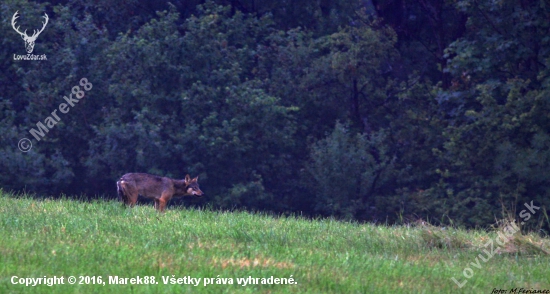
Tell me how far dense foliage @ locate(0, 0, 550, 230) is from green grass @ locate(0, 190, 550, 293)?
1428cm

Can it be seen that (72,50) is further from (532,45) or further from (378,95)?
(532,45)

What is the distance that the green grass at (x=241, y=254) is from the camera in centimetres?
752

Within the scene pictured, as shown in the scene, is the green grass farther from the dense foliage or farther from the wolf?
the dense foliage

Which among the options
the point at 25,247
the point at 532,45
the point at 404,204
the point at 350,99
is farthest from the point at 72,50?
the point at 25,247

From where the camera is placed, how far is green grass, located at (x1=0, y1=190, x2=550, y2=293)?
752 centimetres

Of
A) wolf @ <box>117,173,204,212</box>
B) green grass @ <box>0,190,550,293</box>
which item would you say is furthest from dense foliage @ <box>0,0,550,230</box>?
green grass @ <box>0,190,550,293</box>

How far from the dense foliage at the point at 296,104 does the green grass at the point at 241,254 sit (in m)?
14.3

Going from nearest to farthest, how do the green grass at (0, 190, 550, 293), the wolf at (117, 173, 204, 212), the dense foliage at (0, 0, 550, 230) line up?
the green grass at (0, 190, 550, 293) → the wolf at (117, 173, 204, 212) → the dense foliage at (0, 0, 550, 230)

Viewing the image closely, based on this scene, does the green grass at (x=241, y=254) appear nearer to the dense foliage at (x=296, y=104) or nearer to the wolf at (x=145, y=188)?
the wolf at (x=145, y=188)

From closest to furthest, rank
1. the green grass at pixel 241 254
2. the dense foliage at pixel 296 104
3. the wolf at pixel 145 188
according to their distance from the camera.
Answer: the green grass at pixel 241 254, the wolf at pixel 145 188, the dense foliage at pixel 296 104

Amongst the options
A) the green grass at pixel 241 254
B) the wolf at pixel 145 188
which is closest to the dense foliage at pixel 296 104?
the wolf at pixel 145 188

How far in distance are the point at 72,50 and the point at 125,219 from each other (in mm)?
20093

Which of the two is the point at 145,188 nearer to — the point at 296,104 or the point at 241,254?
the point at 241,254

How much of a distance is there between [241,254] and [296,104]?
22.0m
